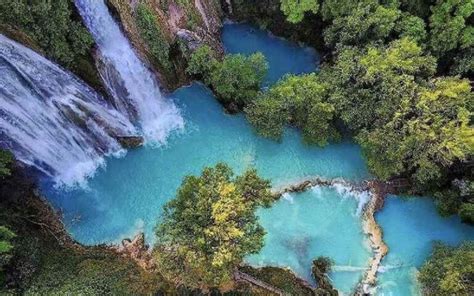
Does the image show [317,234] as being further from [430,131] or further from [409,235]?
[430,131]

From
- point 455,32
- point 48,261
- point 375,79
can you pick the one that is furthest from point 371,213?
point 48,261

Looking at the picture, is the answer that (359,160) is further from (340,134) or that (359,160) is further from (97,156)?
(97,156)

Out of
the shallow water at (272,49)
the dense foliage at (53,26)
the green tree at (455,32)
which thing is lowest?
the dense foliage at (53,26)

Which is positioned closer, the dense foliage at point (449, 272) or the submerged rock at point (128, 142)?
the dense foliage at point (449, 272)

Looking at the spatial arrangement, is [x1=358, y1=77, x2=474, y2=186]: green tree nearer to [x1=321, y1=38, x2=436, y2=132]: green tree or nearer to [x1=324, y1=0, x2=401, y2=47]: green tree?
[x1=321, y1=38, x2=436, y2=132]: green tree

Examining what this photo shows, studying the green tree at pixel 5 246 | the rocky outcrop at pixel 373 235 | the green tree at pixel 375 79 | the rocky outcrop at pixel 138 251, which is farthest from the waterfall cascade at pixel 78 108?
the rocky outcrop at pixel 373 235

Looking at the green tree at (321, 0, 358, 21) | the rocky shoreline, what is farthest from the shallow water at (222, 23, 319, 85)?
the rocky shoreline

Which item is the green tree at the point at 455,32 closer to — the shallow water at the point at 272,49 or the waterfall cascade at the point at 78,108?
the shallow water at the point at 272,49
